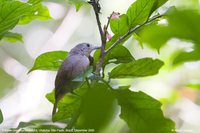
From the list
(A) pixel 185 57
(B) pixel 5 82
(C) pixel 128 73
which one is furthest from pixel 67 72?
(B) pixel 5 82

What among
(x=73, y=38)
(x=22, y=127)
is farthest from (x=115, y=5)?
(x=22, y=127)

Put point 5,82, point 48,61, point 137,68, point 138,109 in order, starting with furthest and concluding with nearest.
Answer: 1. point 5,82
2. point 48,61
3. point 137,68
4. point 138,109

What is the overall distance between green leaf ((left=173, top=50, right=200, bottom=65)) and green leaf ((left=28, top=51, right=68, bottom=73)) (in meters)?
0.65

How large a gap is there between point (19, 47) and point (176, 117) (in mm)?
2600

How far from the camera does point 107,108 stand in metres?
0.33

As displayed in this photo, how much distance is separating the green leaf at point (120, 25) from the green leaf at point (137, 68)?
0.32 feet

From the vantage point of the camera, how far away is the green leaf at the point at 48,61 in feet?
3.35

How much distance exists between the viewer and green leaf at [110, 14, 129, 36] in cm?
96

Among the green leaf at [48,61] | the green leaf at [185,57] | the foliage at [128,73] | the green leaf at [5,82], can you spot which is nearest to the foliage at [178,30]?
the green leaf at [185,57]

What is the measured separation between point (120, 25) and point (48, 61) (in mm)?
206

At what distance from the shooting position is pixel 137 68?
917 mm

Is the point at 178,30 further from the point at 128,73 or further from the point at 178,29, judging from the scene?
the point at 128,73

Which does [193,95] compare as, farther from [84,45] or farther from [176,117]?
[84,45]

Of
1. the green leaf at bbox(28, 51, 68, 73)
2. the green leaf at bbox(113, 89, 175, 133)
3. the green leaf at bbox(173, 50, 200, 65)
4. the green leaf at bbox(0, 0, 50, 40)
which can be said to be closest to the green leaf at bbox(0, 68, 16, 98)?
the green leaf at bbox(28, 51, 68, 73)
